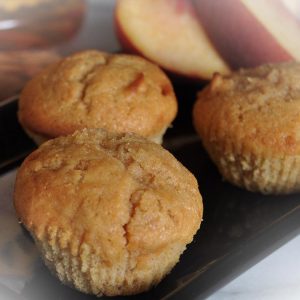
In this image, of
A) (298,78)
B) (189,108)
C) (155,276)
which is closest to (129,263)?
(155,276)

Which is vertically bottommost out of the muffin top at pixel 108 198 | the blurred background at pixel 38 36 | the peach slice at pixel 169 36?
the blurred background at pixel 38 36

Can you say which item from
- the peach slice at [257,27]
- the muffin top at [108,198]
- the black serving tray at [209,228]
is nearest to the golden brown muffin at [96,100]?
the black serving tray at [209,228]

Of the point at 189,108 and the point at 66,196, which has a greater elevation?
the point at 66,196

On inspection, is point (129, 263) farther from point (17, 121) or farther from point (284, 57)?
point (284, 57)

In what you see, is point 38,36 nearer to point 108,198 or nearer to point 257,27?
point 257,27

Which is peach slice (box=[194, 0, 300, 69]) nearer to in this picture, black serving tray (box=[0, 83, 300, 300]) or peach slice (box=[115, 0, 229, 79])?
peach slice (box=[115, 0, 229, 79])

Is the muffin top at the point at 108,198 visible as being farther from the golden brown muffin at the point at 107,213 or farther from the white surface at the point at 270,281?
the white surface at the point at 270,281
